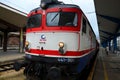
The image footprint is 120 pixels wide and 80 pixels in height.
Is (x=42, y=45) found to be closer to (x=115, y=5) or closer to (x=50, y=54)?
(x=50, y=54)

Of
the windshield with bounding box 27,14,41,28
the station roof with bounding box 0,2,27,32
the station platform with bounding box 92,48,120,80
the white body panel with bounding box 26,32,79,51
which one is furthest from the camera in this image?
the station roof with bounding box 0,2,27,32

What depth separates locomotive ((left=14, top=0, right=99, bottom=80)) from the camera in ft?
24.2

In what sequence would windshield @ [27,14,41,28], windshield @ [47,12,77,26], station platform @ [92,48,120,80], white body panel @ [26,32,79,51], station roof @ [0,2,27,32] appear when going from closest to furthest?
white body panel @ [26,32,79,51] → windshield @ [47,12,77,26] → windshield @ [27,14,41,28] → station platform @ [92,48,120,80] → station roof @ [0,2,27,32]

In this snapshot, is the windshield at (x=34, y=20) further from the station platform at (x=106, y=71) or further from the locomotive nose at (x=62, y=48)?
the station platform at (x=106, y=71)

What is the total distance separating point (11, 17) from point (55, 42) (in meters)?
22.1

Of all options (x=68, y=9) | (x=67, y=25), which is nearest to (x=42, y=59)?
(x=67, y=25)

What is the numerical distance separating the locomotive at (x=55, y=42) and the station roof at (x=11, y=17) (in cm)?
1637

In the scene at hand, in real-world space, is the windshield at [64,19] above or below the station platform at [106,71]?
above

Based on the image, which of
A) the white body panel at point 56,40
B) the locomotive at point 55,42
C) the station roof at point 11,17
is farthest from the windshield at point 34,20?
the station roof at point 11,17

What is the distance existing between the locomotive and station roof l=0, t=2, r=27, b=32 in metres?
16.4

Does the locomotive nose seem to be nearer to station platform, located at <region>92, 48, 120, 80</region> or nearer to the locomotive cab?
the locomotive cab

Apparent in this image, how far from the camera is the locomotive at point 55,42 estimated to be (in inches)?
290

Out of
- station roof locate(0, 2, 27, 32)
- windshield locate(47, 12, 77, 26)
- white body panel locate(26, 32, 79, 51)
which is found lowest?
white body panel locate(26, 32, 79, 51)

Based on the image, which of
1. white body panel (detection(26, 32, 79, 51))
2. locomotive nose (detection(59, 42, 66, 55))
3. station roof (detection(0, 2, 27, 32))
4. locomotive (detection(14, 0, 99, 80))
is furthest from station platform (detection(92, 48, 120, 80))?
station roof (detection(0, 2, 27, 32))
